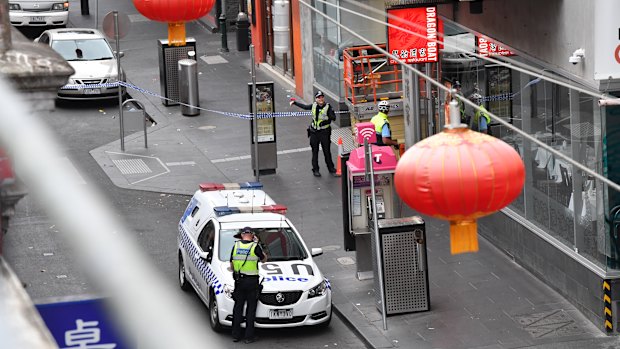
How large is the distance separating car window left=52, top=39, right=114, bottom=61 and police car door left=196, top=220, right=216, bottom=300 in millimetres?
16513

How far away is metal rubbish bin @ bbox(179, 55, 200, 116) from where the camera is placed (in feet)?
104

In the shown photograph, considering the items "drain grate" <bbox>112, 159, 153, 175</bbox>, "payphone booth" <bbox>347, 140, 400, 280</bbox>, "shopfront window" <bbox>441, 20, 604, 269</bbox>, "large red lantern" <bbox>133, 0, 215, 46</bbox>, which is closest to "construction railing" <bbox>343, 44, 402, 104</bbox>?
"drain grate" <bbox>112, 159, 153, 175</bbox>

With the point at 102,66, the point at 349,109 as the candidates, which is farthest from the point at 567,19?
the point at 102,66

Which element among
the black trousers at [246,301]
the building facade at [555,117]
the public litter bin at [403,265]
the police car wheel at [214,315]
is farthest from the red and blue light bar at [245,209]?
the building facade at [555,117]

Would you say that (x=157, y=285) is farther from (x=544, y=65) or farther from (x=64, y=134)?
(x=64, y=134)

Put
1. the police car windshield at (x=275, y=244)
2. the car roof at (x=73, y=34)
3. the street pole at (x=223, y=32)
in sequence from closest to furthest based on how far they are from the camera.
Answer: the police car windshield at (x=275, y=244) < the car roof at (x=73, y=34) < the street pole at (x=223, y=32)

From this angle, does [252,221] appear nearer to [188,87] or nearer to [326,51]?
[326,51]

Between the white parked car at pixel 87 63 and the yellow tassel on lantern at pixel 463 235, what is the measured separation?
810 inches

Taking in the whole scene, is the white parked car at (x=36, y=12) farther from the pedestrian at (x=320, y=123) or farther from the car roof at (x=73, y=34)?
the pedestrian at (x=320, y=123)

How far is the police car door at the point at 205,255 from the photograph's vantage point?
689 inches

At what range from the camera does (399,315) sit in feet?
58.6

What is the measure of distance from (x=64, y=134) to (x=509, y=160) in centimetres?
2037

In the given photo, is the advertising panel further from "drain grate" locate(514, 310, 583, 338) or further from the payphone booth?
"drain grate" locate(514, 310, 583, 338)

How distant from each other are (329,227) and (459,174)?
35.1 ft
